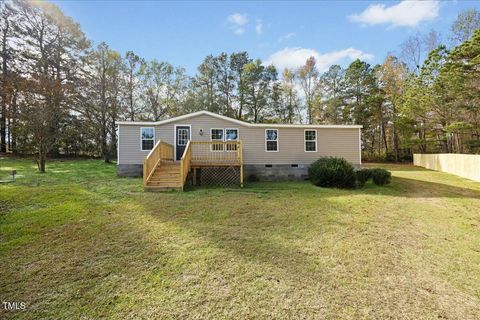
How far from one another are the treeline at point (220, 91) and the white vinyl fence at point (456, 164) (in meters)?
2.52

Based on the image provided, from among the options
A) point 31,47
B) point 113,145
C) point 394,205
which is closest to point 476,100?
point 394,205

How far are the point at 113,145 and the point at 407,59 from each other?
3072 cm

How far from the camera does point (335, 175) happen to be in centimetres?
934

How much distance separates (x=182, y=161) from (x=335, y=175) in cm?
632

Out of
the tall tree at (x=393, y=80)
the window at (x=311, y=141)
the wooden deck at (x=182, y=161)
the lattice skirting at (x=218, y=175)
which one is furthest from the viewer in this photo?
the tall tree at (x=393, y=80)

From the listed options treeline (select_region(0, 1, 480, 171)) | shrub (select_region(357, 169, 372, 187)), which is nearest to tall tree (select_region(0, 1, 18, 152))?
treeline (select_region(0, 1, 480, 171))

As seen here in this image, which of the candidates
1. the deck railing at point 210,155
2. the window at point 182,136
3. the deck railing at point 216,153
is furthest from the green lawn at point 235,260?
the window at point 182,136

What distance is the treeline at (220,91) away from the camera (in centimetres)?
1491

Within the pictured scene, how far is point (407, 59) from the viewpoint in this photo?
22.9 meters

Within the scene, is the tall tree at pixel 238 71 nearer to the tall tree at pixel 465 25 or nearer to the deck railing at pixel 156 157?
the deck railing at pixel 156 157

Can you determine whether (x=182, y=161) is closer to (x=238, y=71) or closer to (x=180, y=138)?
(x=180, y=138)

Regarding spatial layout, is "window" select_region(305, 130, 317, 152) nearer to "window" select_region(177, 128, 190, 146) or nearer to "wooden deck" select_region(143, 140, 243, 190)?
"wooden deck" select_region(143, 140, 243, 190)

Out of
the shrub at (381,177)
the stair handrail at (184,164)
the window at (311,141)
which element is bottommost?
the shrub at (381,177)

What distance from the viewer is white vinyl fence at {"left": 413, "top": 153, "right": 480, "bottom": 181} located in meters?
11.7
